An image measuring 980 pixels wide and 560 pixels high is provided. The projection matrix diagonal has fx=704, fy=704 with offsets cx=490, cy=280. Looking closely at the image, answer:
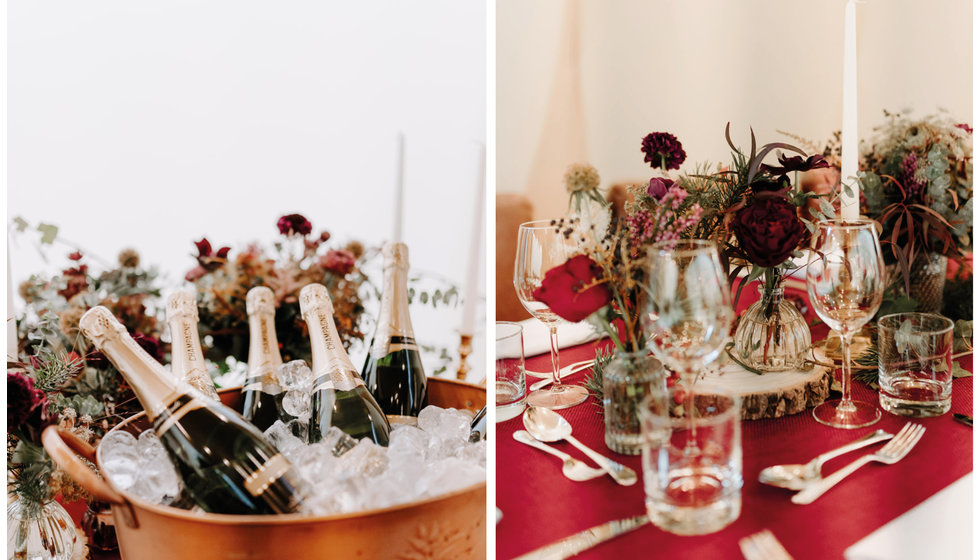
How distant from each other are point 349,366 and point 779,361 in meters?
0.46

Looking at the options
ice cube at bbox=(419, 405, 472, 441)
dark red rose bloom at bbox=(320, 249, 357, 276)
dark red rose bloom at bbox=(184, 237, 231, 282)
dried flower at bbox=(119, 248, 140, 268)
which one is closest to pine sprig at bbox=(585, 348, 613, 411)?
ice cube at bbox=(419, 405, 472, 441)

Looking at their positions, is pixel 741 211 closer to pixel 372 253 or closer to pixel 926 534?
→ pixel 926 534

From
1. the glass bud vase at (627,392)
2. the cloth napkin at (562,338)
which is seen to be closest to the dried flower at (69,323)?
the cloth napkin at (562,338)

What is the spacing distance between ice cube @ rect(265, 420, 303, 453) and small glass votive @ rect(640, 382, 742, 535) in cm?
34

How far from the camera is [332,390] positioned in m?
0.76

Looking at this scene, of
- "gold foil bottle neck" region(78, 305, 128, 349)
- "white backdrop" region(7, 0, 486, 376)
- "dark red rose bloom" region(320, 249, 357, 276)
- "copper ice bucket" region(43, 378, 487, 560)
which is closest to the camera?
"copper ice bucket" region(43, 378, 487, 560)

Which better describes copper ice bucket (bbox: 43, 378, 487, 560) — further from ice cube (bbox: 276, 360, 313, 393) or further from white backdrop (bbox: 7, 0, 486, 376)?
white backdrop (bbox: 7, 0, 486, 376)

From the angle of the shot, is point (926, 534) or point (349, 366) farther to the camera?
point (349, 366)

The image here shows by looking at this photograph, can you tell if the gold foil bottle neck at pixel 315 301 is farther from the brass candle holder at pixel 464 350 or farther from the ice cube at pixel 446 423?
the brass candle holder at pixel 464 350

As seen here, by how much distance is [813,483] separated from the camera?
0.58 m

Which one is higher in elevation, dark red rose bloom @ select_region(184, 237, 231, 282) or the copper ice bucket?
dark red rose bloom @ select_region(184, 237, 231, 282)

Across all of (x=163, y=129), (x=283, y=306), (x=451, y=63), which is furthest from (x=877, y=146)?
(x=163, y=129)

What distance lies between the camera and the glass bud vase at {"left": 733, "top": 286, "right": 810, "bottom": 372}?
747 mm

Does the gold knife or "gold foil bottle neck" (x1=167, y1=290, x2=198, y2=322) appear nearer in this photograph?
the gold knife
